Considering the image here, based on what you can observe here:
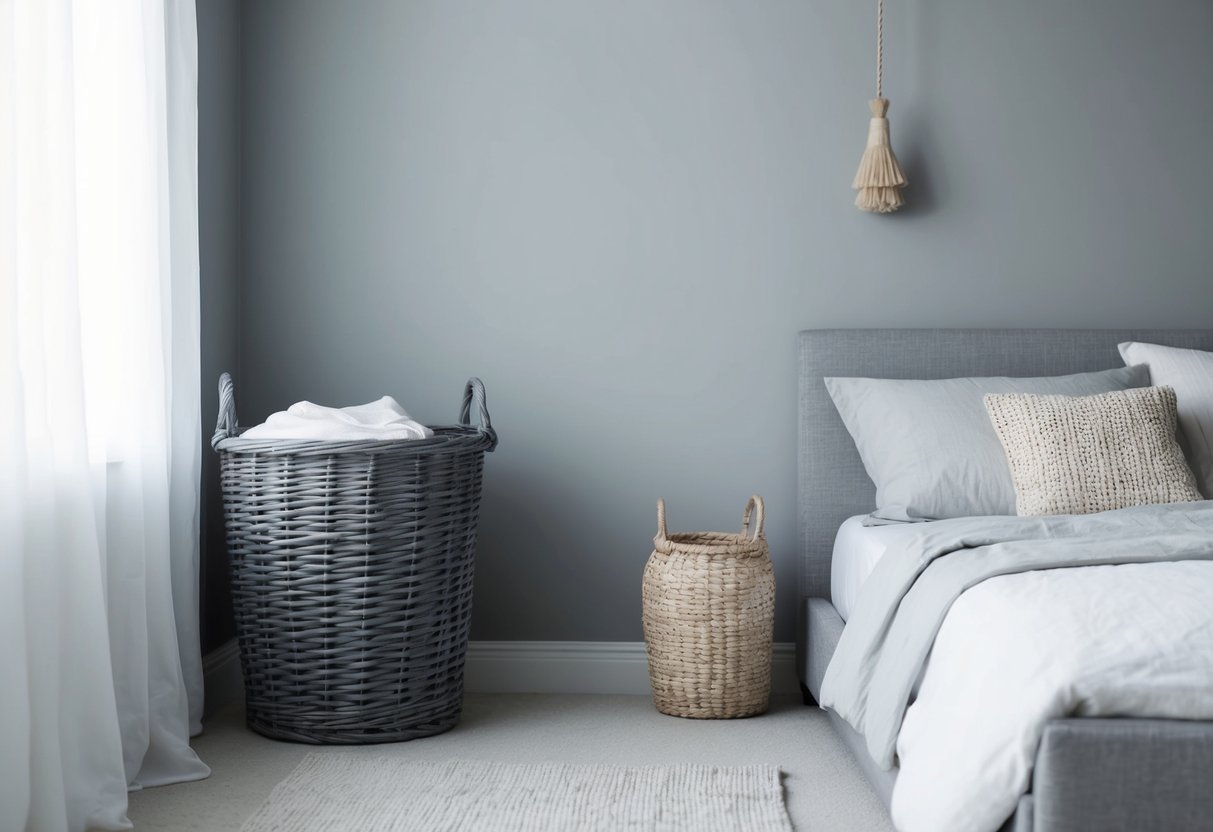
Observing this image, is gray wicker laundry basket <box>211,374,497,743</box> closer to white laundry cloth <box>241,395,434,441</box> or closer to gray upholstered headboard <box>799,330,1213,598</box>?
white laundry cloth <box>241,395,434,441</box>

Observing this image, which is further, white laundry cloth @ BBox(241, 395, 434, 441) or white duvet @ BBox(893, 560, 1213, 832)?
white laundry cloth @ BBox(241, 395, 434, 441)

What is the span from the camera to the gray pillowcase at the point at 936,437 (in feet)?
8.93

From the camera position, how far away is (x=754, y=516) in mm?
3246

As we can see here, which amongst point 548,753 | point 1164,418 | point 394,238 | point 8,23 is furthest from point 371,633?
point 1164,418

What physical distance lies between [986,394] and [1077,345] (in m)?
0.49

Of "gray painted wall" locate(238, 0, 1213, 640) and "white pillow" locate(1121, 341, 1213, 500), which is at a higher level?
"gray painted wall" locate(238, 0, 1213, 640)

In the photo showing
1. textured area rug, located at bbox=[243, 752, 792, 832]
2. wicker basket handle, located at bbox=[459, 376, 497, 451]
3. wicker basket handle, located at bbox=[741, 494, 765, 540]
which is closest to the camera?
textured area rug, located at bbox=[243, 752, 792, 832]

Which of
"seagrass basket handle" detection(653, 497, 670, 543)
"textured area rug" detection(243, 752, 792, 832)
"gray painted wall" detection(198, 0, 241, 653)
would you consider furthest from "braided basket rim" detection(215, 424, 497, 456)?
"textured area rug" detection(243, 752, 792, 832)

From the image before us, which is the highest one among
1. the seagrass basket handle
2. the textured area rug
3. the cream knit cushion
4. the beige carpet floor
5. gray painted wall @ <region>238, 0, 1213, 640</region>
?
gray painted wall @ <region>238, 0, 1213, 640</region>

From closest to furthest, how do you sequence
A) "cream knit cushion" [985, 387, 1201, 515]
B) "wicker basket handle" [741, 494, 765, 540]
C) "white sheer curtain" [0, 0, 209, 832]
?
"white sheer curtain" [0, 0, 209, 832], "cream knit cushion" [985, 387, 1201, 515], "wicker basket handle" [741, 494, 765, 540]

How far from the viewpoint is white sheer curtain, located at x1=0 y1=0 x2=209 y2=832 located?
1.87 metres

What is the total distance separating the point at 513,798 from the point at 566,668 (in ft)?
3.12

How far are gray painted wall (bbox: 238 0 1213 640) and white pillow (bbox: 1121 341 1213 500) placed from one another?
269mm

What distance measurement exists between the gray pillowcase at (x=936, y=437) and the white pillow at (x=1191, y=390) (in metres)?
0.05
